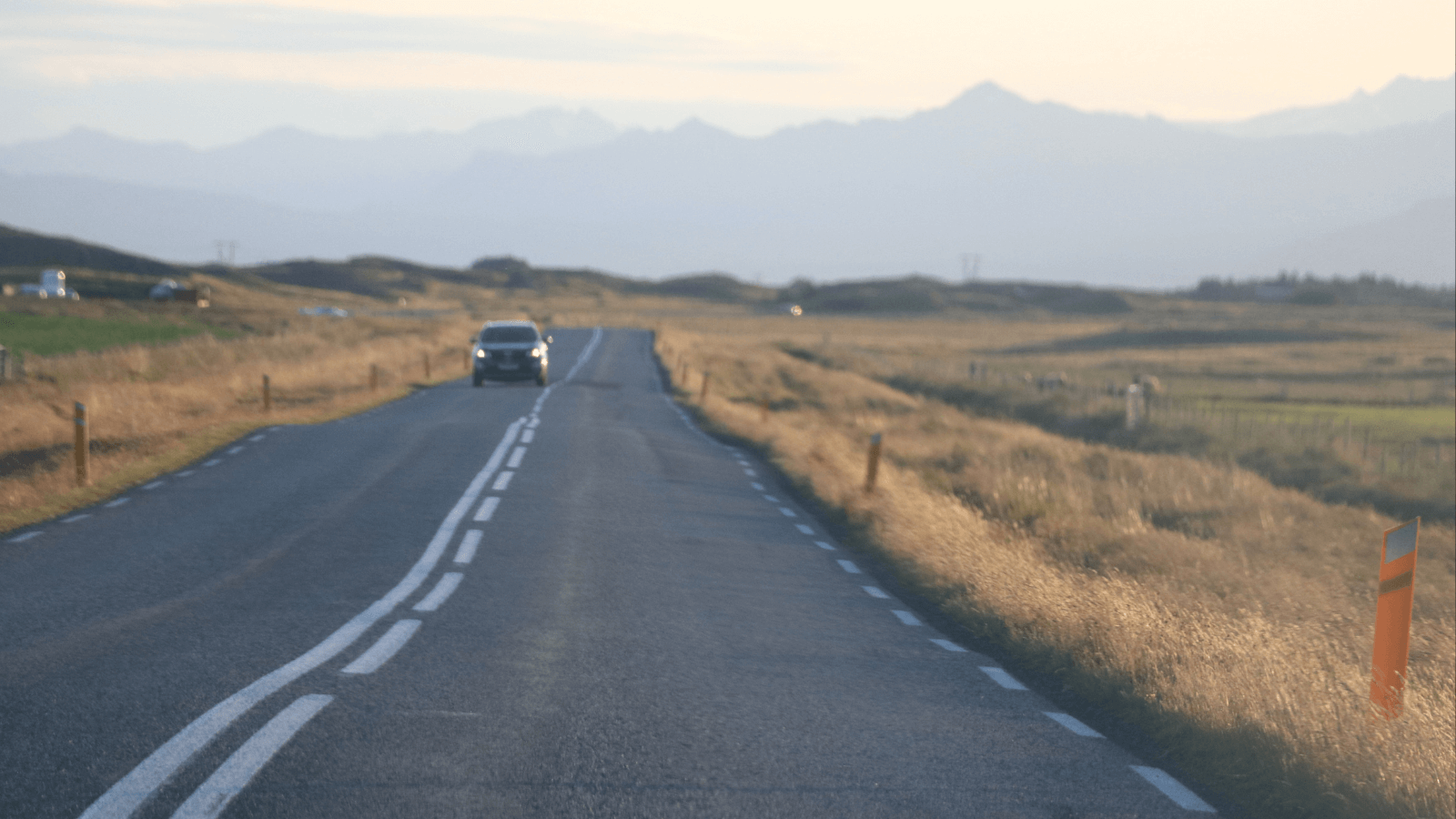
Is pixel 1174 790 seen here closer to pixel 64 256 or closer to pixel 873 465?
pixel 873 465

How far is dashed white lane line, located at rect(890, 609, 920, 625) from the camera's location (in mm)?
9500

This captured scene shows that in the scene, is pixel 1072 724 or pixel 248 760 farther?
pixel 1072 724

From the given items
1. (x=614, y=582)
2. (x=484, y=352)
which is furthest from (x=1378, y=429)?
(x=614, y=582)

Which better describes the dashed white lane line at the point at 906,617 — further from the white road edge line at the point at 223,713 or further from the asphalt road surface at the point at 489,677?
the white road edge line at the point at 223,713

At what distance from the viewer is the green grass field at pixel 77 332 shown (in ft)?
147

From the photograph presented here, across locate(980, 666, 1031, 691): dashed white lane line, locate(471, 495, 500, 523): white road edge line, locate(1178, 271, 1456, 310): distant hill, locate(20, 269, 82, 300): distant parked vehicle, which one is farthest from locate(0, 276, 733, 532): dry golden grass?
locate(1178, 271, 1456, 310): distant hill

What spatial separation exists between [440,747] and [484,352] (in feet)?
104

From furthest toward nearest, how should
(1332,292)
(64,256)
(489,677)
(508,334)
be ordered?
(1332,292), (64,256), (508,334), (489,677)

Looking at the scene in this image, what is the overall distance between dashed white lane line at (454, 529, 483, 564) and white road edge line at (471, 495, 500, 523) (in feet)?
2.48

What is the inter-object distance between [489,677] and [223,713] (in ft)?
4.92

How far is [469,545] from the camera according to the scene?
38.4ft

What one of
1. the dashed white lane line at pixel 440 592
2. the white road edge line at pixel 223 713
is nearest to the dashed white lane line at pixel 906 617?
the dashed white lane line at pixel 440 592

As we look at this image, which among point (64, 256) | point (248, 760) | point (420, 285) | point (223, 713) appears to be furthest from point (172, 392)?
point (420, 285)

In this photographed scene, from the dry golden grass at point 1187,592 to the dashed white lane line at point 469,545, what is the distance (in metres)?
4.01
